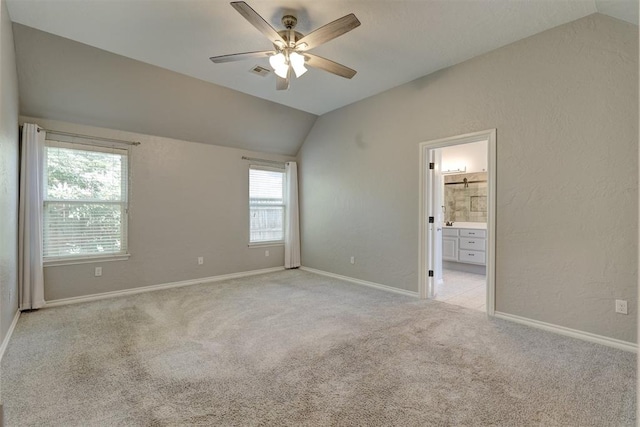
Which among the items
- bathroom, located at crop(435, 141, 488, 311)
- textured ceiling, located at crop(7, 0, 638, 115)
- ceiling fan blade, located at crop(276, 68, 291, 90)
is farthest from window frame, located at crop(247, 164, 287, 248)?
bathroom, located at crop(435, 141, 488, 311)

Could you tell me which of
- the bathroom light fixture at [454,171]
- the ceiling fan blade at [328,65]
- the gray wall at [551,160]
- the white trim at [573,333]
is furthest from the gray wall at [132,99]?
the white trim at [573,333]

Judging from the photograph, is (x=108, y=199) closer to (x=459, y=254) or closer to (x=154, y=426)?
(x=154, y=426)

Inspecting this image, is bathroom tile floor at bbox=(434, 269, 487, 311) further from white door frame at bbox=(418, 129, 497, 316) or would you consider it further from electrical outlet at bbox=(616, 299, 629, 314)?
electrical outlet at bbox=(616, 299, 629, 314)

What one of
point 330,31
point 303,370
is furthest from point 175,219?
point 330,31

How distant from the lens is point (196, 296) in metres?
4.04

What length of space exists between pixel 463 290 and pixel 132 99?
5292 millimetres

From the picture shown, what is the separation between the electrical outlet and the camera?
2.50 m

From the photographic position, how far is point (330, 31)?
2.18 metres

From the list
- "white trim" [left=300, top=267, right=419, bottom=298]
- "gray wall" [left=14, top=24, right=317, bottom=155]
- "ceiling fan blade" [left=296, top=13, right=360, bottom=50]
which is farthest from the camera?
"white trim" [left=300, top=267, right=419, bottom=298]

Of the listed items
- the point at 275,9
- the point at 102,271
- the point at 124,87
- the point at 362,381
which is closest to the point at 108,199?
the point at 102,271

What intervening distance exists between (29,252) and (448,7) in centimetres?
497

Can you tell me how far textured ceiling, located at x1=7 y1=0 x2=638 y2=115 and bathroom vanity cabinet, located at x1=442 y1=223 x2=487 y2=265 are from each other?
3204 millimetres

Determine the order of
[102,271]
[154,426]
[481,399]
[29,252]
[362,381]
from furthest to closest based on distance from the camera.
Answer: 1. [102,271]
2. [29,252]
3. [362,381]
4. [481,399]
5. [154,426]

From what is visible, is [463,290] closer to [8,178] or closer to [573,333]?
[573,333]
